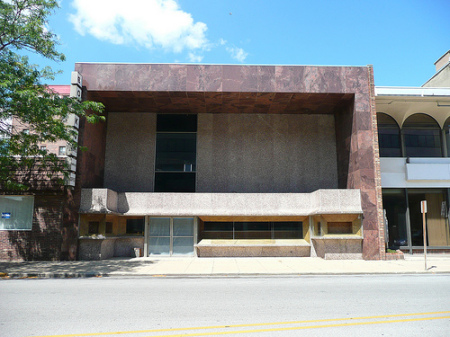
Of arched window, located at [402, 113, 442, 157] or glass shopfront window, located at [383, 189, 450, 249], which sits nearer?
glass shopfront window, located at [383, 189, 450, 249]

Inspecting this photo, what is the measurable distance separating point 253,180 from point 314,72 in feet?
23.1

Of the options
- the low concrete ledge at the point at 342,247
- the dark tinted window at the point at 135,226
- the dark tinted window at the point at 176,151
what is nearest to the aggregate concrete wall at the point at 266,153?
the dark tinted window at the point at 176,151

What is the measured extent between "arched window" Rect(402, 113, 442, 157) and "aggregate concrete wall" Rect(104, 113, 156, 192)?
15045mm

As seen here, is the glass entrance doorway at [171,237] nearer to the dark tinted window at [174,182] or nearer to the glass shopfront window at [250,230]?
the glass shopfront window at [250,230]

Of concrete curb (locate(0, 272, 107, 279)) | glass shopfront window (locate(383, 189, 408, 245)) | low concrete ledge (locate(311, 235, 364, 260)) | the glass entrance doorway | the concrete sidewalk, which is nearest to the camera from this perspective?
concrete curb (locate(0, 272, 107, 279))

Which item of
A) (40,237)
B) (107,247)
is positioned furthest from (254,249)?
(40,237)

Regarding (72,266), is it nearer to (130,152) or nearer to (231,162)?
(130,152)

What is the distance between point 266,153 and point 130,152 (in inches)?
326

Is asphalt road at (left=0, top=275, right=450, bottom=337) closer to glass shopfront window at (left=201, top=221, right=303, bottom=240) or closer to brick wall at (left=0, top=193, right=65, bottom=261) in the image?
brick wall at (left=0, top=193, right=65, bottom=261)

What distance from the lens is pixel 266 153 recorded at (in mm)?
21391

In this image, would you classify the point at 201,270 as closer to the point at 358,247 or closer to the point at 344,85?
the point at 358,247

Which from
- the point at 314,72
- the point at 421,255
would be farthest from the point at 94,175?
the point at 421,255

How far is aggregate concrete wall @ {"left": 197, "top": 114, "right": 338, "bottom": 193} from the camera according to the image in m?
21.0

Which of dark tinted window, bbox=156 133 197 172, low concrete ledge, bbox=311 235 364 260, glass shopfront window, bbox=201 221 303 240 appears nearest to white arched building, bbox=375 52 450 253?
low concrete ledge, bbox=311 235 364 260
